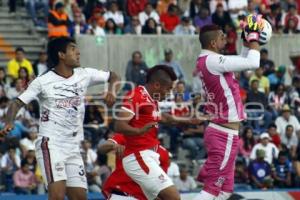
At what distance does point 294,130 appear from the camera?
26797 mm

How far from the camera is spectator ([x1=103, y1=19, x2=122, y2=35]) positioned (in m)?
29.1

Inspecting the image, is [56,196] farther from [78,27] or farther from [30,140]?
[78,27]

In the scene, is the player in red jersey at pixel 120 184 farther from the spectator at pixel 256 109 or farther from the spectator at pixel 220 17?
the spectator at pixel 220 17

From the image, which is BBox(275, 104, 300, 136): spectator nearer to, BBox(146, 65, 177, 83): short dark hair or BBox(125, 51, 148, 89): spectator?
BBox(125, 51, 148, 89): spectator

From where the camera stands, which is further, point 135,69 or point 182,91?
point 135,69

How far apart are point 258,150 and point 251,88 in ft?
9.12

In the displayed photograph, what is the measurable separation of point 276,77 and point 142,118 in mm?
14503

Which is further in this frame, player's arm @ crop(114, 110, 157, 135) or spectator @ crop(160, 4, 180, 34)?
spectator @ crop(160, 4, 180, 34)

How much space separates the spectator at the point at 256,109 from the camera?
2708 cm

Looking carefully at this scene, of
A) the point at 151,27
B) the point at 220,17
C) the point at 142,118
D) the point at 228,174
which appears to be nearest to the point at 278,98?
the point at 220,17

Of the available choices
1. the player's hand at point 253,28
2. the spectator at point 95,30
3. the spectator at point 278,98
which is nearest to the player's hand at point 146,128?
the player's hand at point 253,28

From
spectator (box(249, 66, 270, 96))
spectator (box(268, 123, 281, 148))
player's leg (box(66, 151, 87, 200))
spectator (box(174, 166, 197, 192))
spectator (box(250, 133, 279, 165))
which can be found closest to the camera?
player's leg (box(66, 151, 87, 200))

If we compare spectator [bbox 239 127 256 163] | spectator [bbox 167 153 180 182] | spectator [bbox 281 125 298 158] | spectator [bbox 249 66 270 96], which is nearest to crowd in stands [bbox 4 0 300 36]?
spectator [bbox 249 66 270 96]

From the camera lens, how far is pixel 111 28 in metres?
29.1
